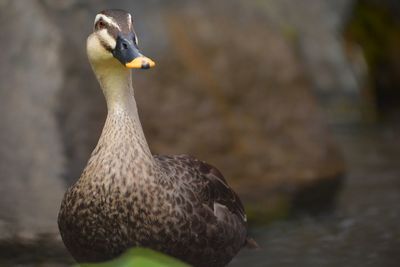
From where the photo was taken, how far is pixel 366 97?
1312 centimetres

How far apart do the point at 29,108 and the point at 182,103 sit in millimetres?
1344

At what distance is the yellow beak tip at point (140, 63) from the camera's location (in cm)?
533

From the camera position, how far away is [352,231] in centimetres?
861

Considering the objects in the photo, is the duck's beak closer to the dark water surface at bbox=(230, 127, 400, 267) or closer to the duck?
the duck

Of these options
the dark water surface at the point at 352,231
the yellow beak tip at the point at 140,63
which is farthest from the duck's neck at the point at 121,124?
the dark water surface at the point at 352,231

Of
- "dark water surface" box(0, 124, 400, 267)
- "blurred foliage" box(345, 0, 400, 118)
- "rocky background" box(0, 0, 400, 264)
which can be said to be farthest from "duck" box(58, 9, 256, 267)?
"blurred foliage" box(345, 0, 400, 118)

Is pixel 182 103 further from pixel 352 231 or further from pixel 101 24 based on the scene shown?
pixel 101 24

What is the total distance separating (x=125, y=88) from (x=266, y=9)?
452 centimetres

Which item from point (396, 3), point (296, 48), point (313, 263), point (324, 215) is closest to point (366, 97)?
point (396, 3)

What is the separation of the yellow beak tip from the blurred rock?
251 cm

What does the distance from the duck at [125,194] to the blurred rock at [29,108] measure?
2.00 meters

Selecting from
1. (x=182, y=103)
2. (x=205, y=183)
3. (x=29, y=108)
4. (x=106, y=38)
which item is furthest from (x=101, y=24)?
(x=182, y=103)

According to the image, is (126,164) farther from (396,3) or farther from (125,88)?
(396,3)

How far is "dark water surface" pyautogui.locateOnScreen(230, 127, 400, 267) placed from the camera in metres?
7.81
